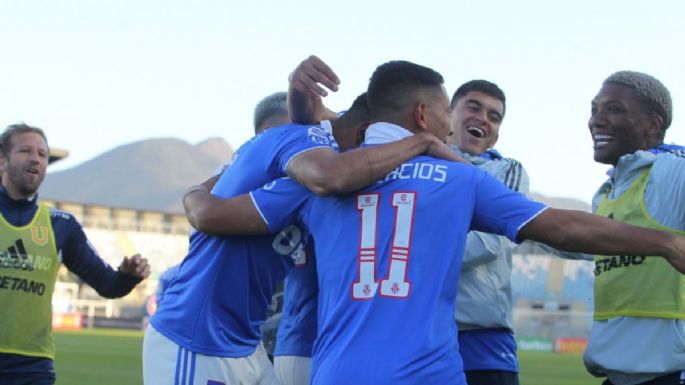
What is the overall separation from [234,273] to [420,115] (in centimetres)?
111

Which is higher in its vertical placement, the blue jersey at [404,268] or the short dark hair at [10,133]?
the short dark hair at [10,133]

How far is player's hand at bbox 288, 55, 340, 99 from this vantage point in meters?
4.75

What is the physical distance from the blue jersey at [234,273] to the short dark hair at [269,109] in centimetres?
120

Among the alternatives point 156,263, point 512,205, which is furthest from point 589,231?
point 156,263

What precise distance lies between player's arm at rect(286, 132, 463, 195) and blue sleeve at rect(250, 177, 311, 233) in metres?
0.19

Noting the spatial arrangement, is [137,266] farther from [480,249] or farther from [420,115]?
[420,115]

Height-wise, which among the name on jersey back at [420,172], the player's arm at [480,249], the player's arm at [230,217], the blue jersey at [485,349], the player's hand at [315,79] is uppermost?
the player's hand at [315,79]

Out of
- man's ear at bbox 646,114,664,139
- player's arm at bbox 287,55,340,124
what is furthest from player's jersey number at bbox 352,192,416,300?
man's ear at bbox 646,114,664,139

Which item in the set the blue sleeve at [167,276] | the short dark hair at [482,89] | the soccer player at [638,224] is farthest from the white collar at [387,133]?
the short dark hair at [482,89]

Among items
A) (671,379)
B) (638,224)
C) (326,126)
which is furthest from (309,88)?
(671,379)

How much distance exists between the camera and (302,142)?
14.4 feet

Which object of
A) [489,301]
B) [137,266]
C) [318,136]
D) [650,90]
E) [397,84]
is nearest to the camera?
[397,84]

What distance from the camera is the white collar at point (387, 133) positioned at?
Answer: 4.18 meters

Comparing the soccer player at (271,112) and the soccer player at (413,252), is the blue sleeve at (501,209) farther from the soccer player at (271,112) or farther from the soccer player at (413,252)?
the soccer player at (271,112)
